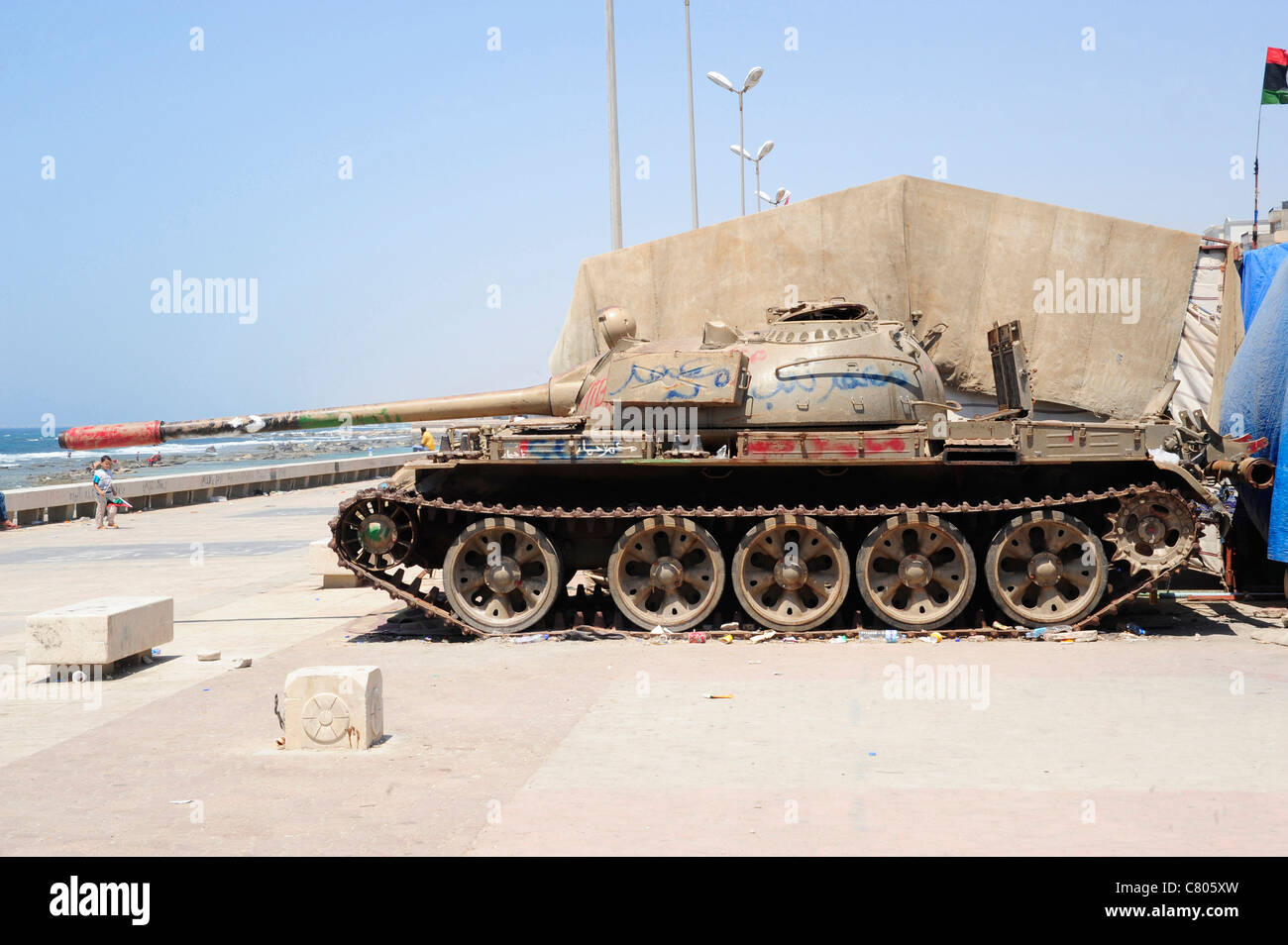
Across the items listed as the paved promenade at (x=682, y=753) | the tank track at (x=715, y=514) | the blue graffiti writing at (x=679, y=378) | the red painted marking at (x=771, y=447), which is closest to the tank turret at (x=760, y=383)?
the blue graffiti writing at (x=679, y=378)

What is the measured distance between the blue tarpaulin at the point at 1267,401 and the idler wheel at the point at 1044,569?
223 centimetres

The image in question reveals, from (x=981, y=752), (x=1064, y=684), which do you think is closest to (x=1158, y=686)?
(x=1064, y=684)

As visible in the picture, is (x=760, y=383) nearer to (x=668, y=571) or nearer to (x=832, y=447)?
(x=832, y=447)

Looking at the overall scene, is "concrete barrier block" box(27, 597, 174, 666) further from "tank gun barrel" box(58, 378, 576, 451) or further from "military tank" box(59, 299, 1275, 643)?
"tank gun barrel" box(58, 378, 576, 451)

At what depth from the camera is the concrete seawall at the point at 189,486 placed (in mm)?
26438

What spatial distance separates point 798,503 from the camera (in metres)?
12.7

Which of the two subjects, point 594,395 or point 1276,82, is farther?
point 1276,82

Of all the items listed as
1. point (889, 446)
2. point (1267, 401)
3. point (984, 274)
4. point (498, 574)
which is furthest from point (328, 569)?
point (984, 274)

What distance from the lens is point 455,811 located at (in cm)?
648

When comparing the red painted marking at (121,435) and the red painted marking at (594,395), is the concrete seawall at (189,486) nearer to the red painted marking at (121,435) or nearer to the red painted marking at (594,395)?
the red painted marking at (121,435)

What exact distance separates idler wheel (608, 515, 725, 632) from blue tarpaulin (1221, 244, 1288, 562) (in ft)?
19.8

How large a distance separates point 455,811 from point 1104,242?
20.7 m

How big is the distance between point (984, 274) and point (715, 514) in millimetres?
14335
